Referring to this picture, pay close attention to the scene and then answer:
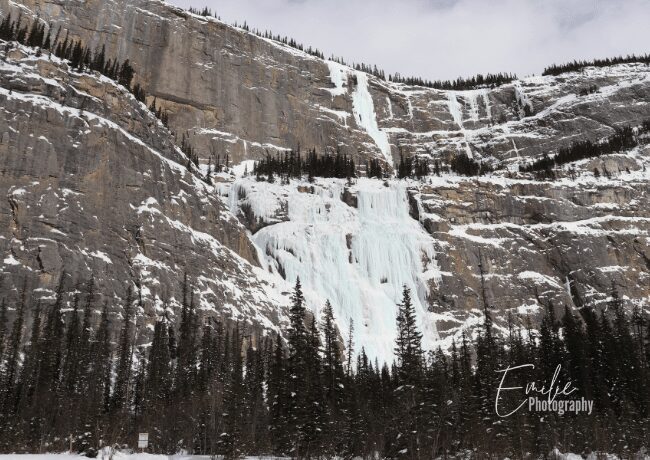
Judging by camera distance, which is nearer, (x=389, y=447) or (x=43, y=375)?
(x=389, y=447)

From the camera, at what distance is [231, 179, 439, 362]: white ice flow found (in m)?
76.9

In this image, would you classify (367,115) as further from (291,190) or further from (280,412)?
(280,412)

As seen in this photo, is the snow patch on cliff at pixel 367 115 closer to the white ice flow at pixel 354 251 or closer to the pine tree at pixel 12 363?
the white ice flow at pixel 354 251

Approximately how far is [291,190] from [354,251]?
11.9m

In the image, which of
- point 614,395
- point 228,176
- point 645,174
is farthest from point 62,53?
point 645,174

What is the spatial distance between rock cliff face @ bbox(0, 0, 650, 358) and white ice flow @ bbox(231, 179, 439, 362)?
23 cm

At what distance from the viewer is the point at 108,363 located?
5031 cm

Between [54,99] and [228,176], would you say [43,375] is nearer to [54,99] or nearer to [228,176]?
[54,99]

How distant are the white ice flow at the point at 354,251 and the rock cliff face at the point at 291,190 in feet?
0.74

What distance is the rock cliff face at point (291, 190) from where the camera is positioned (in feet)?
200

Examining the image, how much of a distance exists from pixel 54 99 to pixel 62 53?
14888 millimetres
